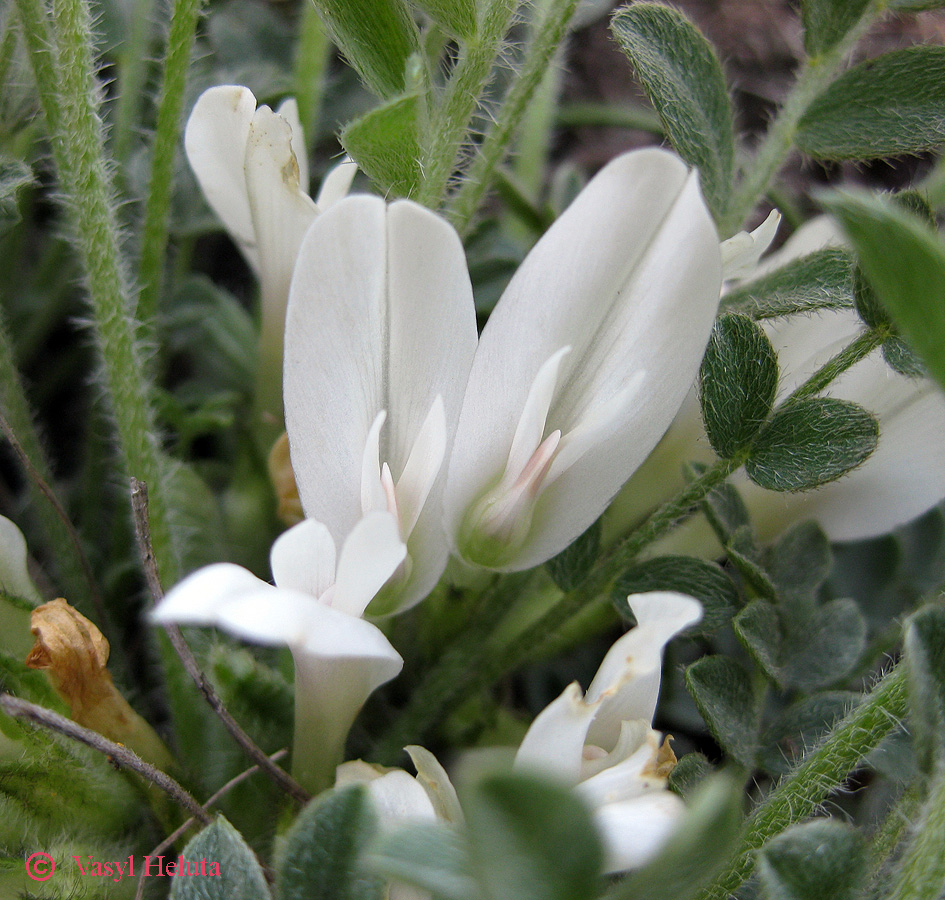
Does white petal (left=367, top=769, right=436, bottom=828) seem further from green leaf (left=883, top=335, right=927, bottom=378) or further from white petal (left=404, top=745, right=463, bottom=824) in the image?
green leaf (left=883, top=335, right=927, bottom=378)

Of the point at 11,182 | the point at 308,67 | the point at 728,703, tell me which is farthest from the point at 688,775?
the point at 308,67

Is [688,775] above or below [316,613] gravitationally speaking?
below

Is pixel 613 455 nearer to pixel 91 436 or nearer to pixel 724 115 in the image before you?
pixel 724 115

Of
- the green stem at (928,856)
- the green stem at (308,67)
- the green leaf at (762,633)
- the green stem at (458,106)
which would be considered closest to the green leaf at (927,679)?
the green stem at (928,856)

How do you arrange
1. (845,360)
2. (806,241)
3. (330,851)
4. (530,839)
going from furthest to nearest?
(806,241) → (845,360) → (330,851) → (530,839)

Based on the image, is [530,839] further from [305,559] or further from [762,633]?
[762,633]

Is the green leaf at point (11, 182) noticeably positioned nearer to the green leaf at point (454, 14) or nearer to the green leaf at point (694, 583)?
the green leaf at point (454, 14)

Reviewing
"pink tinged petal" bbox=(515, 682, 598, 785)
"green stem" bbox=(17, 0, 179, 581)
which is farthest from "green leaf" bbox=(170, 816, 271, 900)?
"green stem" bbox=(17, 0, 179, 581)

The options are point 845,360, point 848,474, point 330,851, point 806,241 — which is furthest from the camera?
point 806,241
